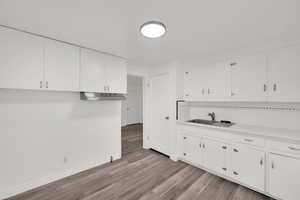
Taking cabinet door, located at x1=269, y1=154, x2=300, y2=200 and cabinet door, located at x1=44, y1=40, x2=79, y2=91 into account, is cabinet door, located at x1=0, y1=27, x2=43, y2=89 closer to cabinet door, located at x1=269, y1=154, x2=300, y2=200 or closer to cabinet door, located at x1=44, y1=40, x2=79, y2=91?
cabinet door, located at x1=44, y1=40, x2=79, y2=91

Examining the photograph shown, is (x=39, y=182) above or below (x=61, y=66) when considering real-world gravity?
below

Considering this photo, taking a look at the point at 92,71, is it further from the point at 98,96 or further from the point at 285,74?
the point at 285,74

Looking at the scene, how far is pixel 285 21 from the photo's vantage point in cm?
166

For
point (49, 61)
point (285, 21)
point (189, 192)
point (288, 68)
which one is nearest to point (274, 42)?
point (288, 68)

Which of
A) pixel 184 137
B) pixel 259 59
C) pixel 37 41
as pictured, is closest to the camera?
pixel 37 41

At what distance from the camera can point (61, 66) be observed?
232 centimetres

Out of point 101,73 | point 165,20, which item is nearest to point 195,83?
point 165,20

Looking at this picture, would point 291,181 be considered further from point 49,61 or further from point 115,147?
point 49,61

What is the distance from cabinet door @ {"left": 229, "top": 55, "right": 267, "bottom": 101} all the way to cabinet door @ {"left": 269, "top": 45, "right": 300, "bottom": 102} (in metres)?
0.10

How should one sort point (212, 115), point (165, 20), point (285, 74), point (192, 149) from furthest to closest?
point (212, 115)
point (192, 149)
point (285, 74)
point (165, 20)

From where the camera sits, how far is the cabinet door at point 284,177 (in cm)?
181

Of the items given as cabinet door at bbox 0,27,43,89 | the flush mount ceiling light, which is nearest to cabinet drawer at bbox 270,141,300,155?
the flush mount ceiling light

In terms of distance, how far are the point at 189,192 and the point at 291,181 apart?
137 centimetres

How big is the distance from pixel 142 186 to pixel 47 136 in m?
1.82
